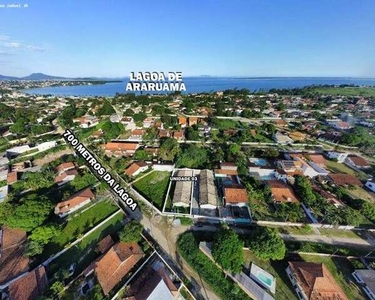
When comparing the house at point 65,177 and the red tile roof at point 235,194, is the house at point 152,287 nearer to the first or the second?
the red tile roof at point 235,194

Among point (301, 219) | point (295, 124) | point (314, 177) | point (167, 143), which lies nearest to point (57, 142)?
point (167, 143)

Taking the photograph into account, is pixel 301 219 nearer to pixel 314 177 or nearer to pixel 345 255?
pixel 345 255

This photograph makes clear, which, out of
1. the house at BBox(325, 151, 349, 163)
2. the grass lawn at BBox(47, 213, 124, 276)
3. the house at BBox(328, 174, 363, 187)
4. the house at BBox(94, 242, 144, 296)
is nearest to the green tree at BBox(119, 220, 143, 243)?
the house at BBox(94, 242, 144, 296)

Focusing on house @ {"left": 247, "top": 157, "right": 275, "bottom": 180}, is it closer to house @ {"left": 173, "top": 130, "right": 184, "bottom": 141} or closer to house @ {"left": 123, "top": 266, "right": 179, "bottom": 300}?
house @ {"left": 173, "top": 130, "right": 184, "bottom": 141}

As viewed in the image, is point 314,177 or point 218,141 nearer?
point 314,177

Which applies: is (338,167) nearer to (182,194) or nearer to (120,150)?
(182,194)

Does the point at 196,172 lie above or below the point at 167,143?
below

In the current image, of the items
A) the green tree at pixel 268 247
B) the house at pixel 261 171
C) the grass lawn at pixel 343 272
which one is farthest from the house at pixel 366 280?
the house at pixel 261 171

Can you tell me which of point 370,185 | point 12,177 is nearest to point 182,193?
point 12,177
